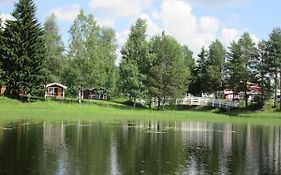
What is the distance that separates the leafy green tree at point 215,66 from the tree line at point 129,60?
5.84 meters

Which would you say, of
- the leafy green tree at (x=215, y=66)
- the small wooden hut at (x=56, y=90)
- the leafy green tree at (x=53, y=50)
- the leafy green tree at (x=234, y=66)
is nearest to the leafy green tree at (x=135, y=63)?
the leafy green tree at (x=53, y=50)

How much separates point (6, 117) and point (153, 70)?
36134 mm

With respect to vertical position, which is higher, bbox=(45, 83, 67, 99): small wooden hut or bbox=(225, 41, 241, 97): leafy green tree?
bbox=(225, 41, 241, 97): leafy green tree

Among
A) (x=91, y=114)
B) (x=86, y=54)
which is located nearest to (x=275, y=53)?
(x=86, y=54)

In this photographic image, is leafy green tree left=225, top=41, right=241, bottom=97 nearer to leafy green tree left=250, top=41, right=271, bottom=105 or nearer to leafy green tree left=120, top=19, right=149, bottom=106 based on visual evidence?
leafy green tree left=250, top=41, right=271, bottom=105

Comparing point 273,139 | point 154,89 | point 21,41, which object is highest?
point 21,41

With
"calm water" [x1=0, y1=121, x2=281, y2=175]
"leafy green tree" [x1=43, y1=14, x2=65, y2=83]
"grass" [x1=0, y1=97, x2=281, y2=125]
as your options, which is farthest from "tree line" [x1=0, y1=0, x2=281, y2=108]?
"calm water" [x1=0, y1=121, x2=281, y2=175]

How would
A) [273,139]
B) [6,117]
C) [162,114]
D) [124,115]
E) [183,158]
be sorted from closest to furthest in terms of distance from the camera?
Answer: [183,158], [273,139], [6,117], [124,115], [162,114]

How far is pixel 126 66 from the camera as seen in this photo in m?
87.3

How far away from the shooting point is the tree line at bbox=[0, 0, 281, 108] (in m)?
74.4

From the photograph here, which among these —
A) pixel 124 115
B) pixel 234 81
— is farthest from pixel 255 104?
pixel 124 115

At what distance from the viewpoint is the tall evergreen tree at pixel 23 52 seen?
71438 millimetres

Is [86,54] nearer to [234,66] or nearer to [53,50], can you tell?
[53,50]

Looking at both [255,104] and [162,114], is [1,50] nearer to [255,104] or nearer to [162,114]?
[162,114]
